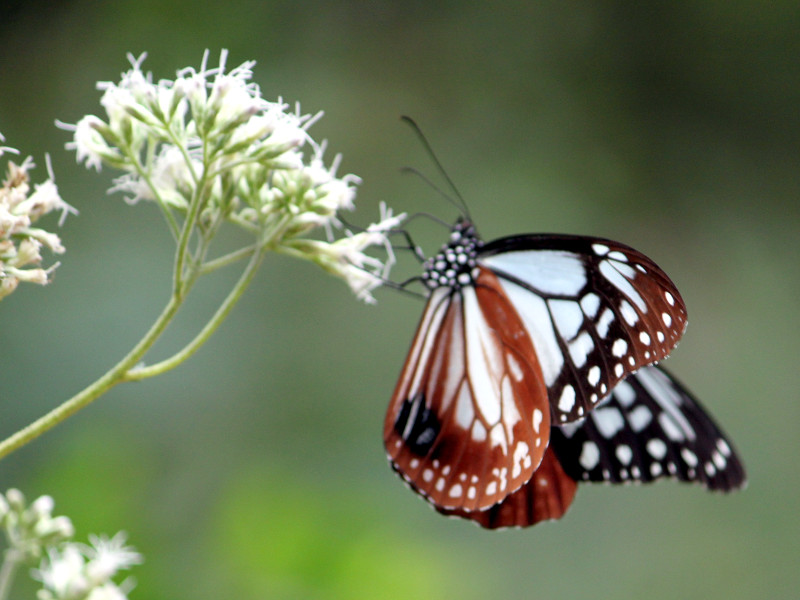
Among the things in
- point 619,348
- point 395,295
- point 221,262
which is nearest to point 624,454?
point 619,348

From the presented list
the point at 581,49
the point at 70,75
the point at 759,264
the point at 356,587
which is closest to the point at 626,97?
the point at 581,49

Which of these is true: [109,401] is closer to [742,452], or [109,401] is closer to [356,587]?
[356,587]

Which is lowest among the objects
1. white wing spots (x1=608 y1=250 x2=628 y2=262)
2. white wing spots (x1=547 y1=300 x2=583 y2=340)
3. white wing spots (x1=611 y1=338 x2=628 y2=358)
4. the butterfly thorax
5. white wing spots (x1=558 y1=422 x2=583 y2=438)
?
white wing spots (x1=558 y1=422 x2=583 y2=438)

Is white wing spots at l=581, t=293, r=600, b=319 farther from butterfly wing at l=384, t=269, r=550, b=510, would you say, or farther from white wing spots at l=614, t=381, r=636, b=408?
white wing spots at l=614, t=381, r=636, b=408

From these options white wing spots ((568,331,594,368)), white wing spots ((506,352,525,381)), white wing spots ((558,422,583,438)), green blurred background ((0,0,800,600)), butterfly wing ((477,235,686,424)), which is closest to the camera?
butterfly wing ((477,235,686,424))

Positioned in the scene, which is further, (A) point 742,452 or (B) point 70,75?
(A) point 742,452

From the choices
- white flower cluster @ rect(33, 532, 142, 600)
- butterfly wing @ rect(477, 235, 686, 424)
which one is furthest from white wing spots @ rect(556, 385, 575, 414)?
white flower cluster @ rect(33, 532, 142, 600)

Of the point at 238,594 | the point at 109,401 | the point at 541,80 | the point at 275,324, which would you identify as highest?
the point at 541,80
